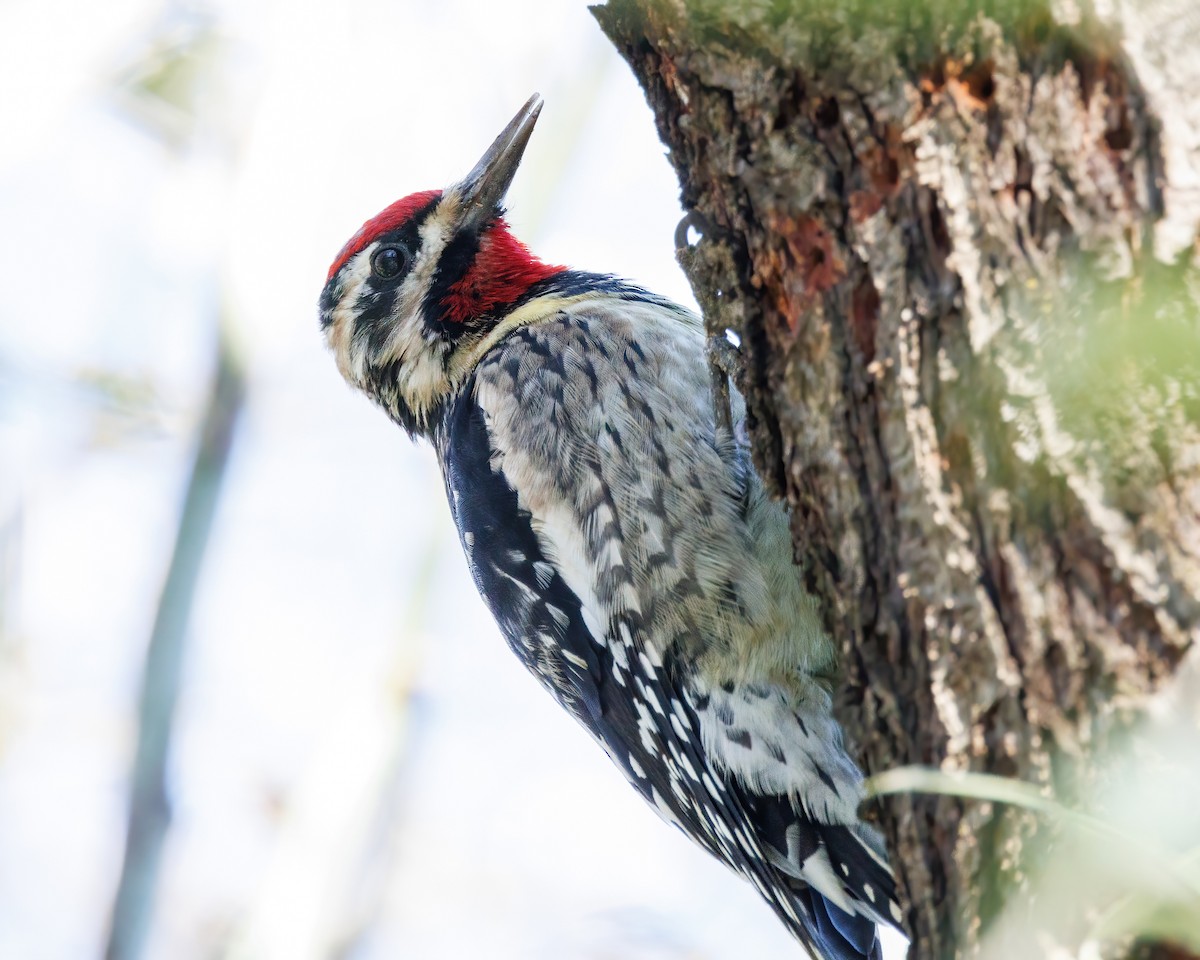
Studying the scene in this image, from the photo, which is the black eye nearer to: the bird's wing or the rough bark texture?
the bird's wing

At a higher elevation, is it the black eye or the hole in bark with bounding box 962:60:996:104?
the black eye

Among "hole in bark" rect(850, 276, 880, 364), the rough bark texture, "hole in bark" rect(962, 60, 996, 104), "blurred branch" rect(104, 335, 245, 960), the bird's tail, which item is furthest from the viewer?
"blurred branch" rect(104, 335, 245, 960)

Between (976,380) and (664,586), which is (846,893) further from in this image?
(976,380)

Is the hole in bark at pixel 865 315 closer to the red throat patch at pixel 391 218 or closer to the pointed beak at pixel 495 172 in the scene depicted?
the pointed beak at pixel 495 172

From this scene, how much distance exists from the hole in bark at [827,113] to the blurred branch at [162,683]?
3.72 m

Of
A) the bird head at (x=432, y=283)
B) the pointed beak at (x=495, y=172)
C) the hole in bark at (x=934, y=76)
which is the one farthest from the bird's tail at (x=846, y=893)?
the pointed beak at (x=495, y=172)

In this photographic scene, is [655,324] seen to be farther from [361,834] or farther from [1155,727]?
[361,834]

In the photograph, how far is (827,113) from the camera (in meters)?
1.77

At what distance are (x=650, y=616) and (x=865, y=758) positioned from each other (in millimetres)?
1400

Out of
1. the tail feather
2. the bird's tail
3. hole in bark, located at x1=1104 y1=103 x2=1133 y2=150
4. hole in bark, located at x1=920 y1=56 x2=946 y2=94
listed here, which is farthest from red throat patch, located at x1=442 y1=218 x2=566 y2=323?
hole in bark, located at x1=1104 y1=103 x2=1133 y2=150

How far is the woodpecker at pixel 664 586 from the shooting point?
10.4 ft

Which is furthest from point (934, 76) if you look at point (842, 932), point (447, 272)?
point (447, 272)

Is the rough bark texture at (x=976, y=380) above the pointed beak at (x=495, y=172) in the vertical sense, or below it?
below

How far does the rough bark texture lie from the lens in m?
1.45
